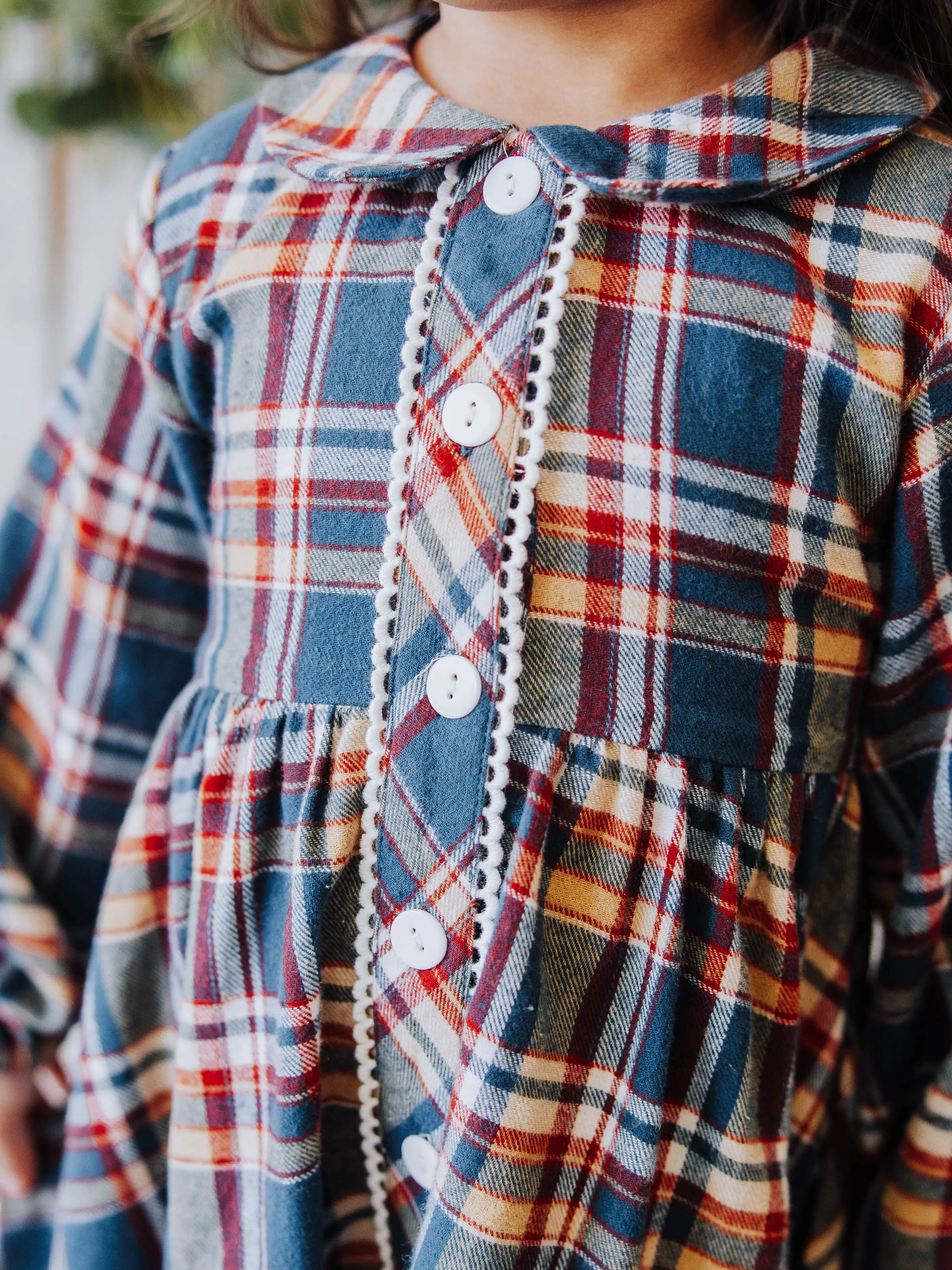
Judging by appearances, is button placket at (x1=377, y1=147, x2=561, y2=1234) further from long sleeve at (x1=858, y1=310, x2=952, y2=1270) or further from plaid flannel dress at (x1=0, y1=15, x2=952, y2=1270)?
long sleeve at (x1=858, y1=310, x2=952, y2=1270)

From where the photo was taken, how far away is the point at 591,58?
0.52m

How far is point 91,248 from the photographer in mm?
1207

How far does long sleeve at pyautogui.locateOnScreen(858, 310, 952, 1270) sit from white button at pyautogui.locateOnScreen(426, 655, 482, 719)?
238 mm

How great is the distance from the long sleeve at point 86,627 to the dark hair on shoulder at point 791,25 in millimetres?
169

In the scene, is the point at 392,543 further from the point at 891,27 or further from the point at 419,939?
the point at 891,27

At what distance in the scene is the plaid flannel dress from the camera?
474 millimetres

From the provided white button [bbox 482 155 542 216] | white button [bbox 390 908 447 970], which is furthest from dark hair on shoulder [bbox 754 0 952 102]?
white button [bbox 390 908 447 970]

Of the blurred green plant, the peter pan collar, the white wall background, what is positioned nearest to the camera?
the peter pan collar

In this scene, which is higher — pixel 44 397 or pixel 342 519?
pixel 44 397

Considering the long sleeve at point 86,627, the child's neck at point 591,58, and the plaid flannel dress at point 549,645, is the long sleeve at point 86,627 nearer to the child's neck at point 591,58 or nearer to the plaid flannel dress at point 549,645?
the plaid flannel dress at point 549,645

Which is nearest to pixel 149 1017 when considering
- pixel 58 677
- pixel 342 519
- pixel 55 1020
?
pixel 55 1020

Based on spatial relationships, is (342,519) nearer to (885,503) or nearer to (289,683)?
(289,683)

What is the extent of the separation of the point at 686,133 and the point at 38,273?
100 centimetres

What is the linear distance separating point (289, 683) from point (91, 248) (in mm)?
931
